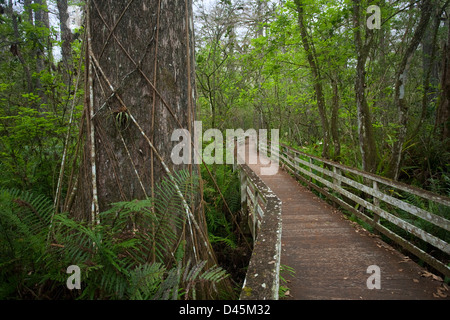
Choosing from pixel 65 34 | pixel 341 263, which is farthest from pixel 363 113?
pixel 65 34

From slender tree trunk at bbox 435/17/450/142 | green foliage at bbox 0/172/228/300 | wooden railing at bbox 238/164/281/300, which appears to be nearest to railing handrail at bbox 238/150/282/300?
wooden railing at bbox 238/164/281/300

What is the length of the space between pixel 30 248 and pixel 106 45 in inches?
59.3

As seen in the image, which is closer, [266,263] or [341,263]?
[266,263]

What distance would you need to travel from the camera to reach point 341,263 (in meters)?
3.45

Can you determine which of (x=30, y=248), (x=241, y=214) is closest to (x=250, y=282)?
(x=30, y=248)

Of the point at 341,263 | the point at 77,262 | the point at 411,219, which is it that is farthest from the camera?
the point at 411,219

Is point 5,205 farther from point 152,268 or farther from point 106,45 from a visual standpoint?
point 106,45

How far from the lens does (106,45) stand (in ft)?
6.00

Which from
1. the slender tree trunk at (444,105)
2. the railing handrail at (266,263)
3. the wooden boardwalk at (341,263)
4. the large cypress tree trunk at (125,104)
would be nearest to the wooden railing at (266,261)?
the railing handrail at (266,263)

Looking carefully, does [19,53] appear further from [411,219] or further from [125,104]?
[411,219]

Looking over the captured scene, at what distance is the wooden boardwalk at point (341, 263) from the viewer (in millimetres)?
2820

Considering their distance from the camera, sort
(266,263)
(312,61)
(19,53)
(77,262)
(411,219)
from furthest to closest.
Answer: (312,61) < (19,53) < (411,219) < (266,263) < (77,262)

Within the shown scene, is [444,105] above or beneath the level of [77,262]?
above
